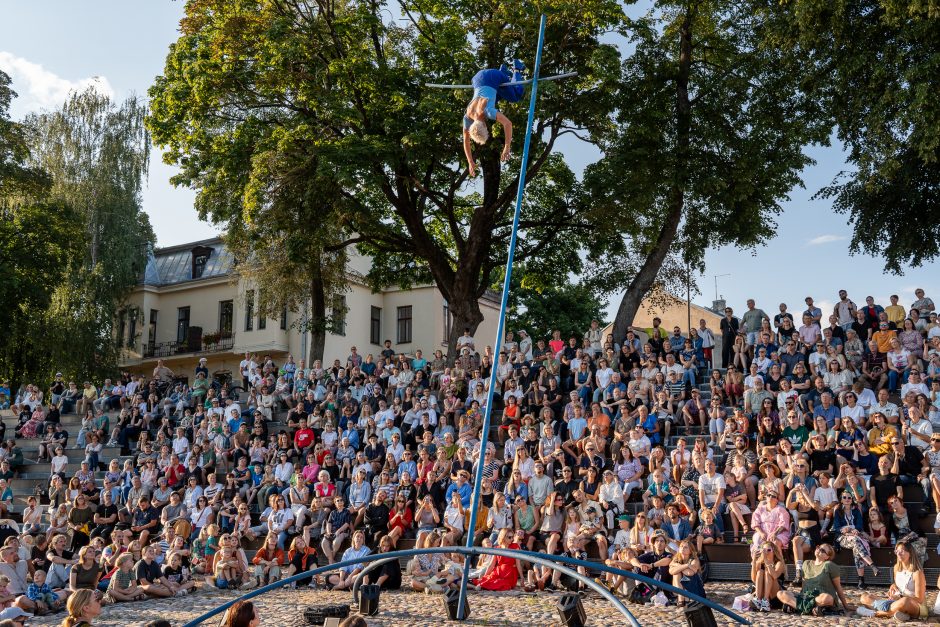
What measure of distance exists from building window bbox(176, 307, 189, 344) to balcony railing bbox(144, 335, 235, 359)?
0.51 meters

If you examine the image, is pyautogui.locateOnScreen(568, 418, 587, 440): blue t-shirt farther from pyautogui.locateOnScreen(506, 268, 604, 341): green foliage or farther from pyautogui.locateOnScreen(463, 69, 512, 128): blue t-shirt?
pyautogui.locateOnScreen(506, 268, 604, 341): green foliage

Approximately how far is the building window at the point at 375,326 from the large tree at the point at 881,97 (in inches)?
885

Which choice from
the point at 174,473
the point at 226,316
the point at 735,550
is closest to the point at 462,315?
the point at 174,473

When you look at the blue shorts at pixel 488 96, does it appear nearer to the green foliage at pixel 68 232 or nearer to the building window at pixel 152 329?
the green foliage at pixel 68 232

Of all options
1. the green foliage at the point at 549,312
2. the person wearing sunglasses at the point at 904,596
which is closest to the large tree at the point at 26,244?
the green foliage at the point at 549,312

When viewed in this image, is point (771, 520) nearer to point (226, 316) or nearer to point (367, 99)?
point (367, 99)

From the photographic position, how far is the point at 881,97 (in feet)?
58.2

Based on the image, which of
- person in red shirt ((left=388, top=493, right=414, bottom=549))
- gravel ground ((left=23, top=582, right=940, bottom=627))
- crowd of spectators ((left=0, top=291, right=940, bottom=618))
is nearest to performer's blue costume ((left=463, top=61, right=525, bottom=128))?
crowd of spectators ((left=0, top=291, right=940, bottom=618))

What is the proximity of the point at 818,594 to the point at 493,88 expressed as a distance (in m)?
6.71

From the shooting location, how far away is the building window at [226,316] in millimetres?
39116

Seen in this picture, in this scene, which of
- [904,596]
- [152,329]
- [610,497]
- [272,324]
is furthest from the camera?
[152,329]

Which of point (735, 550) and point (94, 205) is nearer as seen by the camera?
point (735, 550)

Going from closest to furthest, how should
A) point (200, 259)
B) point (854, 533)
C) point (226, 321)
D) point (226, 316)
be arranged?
point (854, 533) < point (226, 321) < point (226, 316) < point (200, 259)

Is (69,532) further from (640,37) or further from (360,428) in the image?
(640,37)
